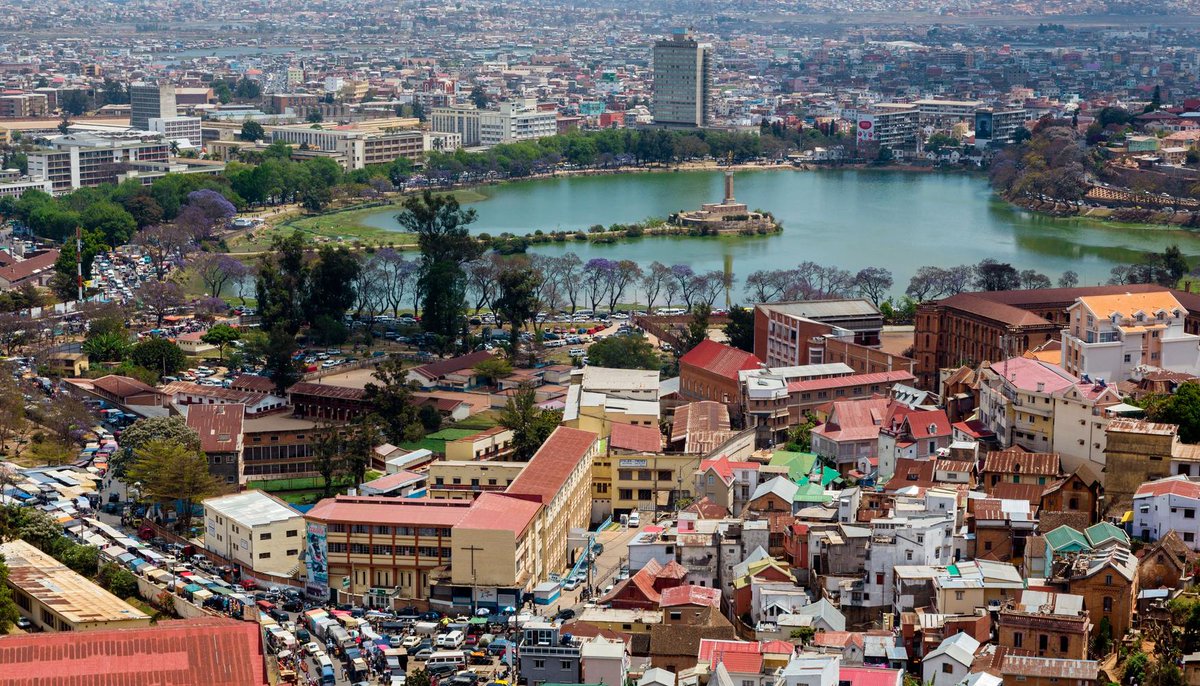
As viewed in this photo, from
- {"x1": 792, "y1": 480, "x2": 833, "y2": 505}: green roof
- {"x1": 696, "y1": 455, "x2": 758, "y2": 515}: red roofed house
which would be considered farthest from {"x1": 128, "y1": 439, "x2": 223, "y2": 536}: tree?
{"x1": 792, "y1": 480, "x2": 833, "y2": 505}: green roof

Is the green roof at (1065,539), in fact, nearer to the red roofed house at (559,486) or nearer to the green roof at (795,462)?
the green roof at (795,462)

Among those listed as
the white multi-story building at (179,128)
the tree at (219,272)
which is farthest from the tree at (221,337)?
the white multi-story building at (179,128)

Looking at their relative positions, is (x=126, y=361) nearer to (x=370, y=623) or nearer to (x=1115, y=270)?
(x=370, y=623)

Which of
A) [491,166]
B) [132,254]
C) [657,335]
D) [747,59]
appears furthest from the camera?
[747,59]

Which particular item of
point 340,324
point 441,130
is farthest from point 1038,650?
point 441,130

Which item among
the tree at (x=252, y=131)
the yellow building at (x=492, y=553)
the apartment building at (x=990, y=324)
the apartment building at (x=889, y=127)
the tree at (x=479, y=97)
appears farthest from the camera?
the tree at (x=479, y=97)

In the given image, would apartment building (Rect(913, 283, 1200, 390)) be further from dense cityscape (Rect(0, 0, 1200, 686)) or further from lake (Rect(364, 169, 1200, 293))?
lake (Rect(364, 169, 1200, 293))

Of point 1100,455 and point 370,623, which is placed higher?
point 1100,455
